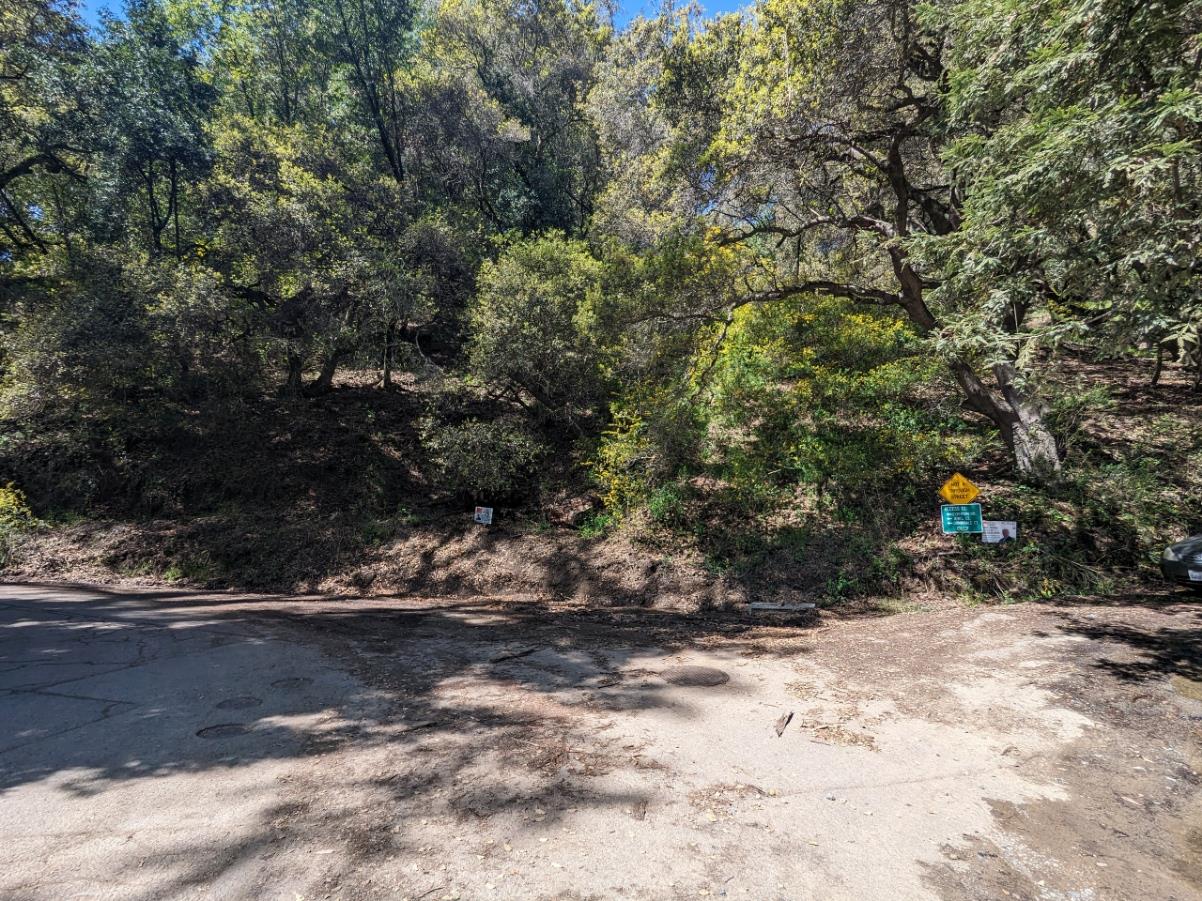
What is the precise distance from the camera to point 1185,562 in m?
7.16

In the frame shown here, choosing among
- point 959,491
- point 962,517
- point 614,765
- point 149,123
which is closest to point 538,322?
point 959,491

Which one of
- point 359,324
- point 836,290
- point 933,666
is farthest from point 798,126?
point 359,324

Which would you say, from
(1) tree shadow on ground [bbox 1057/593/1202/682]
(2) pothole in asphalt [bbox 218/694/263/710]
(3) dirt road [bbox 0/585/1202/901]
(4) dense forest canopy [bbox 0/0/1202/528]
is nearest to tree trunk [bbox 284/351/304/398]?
(4) dense forest canopy [bbox 0/0/1202/528]

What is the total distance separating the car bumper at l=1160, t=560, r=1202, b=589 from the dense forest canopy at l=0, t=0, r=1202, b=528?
209 centimetres

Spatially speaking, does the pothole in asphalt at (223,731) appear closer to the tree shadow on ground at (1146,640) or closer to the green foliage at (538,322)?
the tree shadow on ground at (1146,640)

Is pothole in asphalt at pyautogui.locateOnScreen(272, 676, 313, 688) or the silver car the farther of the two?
the silver car

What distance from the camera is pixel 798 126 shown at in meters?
8.15

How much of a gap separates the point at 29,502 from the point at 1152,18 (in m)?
20.4

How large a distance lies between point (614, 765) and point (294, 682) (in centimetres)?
342

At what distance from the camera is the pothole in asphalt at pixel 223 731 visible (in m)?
4.17

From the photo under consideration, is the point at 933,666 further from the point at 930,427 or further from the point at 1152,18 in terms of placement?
the point at 930,427

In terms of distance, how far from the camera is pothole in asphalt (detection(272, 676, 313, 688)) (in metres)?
5.21

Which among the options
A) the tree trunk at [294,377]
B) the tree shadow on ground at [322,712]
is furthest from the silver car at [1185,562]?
the tree trunk at [294,377]

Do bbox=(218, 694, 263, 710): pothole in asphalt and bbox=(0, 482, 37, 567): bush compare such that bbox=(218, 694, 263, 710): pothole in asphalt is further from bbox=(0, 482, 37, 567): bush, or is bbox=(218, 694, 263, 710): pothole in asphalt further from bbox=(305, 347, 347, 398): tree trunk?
bbox=(305, 347, 347, 398): tree trunk
